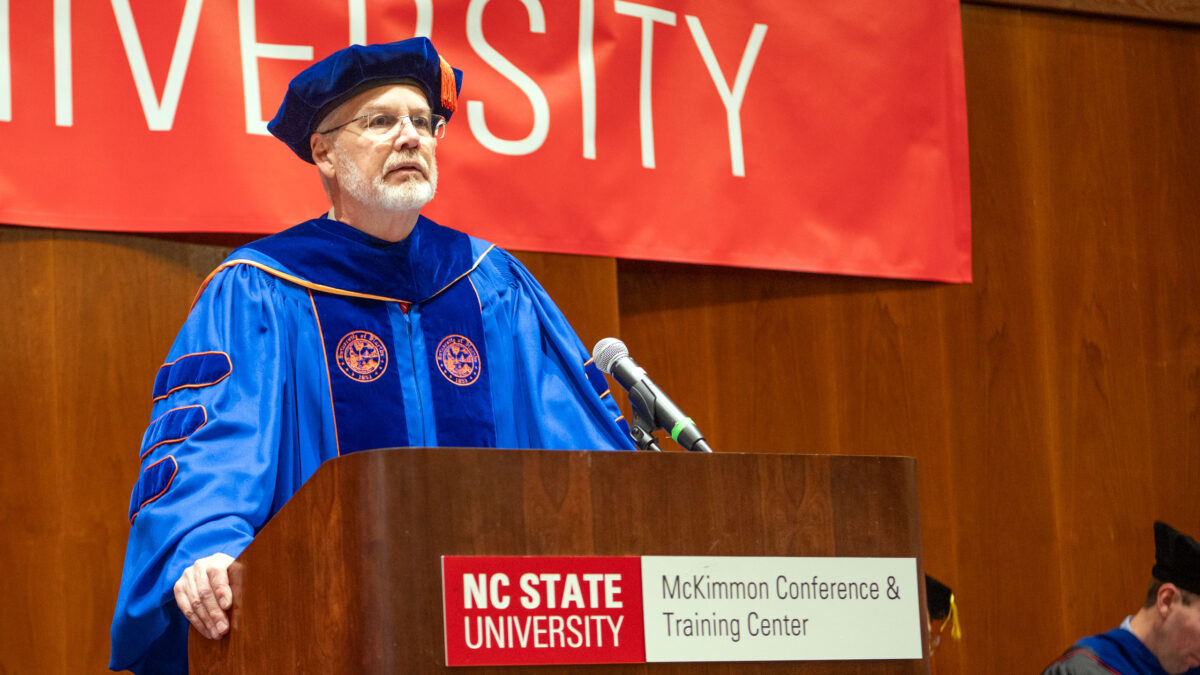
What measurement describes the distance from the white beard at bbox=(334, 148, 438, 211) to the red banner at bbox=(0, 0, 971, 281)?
108cm

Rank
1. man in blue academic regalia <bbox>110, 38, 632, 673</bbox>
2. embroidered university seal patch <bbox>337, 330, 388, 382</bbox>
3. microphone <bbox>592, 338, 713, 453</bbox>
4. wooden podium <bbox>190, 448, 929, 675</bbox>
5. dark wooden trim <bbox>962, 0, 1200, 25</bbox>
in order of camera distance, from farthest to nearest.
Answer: dark wooden trim <bbox>962, 0, 1200, 25</bbox> → embroidered university seal patch <bbox>337, 330, 388, 382</bbox> → man in blue academic regalia <bbox>110, 38, 632, 673</bbox> → microphone <bbox>592, 338, 713, 453</bbox> → wooden podium <bbox>190, 448, 929, 675</bbox>

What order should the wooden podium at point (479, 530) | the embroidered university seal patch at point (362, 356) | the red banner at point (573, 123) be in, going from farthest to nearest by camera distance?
1. the red banner at point (573, 123)
2. the embroidered university seal patch at point (362, 356)
3. the wooden podium at point (479, 530)

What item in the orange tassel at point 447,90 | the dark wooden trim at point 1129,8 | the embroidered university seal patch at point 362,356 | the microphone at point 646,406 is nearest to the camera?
the microphone at point 646,406

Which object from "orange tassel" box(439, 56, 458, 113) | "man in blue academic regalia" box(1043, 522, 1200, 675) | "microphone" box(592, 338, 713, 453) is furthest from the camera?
"man in blue academic regalia" box(1043, 522, 1200, 675)

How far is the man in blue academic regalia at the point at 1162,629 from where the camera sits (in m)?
4.72

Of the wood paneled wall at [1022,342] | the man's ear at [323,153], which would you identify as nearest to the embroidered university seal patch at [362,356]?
the man's ear at [323,153]

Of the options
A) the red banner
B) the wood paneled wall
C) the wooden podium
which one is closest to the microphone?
the wooden podium

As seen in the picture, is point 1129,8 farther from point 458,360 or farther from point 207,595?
point 207,595

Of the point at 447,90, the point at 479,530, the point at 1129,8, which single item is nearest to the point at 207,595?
the point at 479,530

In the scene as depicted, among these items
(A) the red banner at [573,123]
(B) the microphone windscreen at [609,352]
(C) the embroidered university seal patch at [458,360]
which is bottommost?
(B) the microphone windscreen at [609,352]

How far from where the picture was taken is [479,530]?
1.77 meters

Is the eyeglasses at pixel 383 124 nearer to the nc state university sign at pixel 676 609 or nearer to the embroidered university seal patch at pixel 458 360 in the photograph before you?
the embroidered university seal patch at pixel 458 360

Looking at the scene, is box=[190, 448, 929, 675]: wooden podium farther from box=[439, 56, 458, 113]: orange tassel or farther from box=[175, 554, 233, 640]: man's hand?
box=[439, 56, 458, 113]: orange tassel

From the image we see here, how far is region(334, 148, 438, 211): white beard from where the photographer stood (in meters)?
2.79
